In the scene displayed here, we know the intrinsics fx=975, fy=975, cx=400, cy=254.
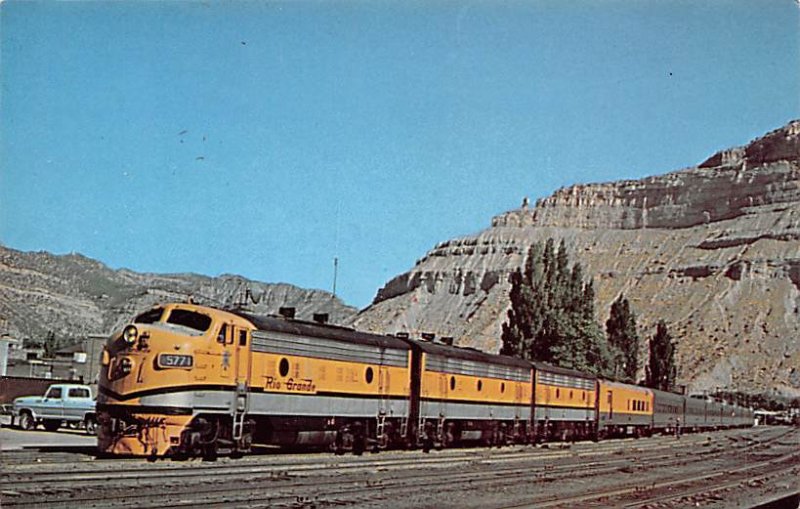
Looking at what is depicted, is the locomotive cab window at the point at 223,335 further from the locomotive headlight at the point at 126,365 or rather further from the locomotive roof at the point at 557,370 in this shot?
the locomotive roof at the point at 557,370

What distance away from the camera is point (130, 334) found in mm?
23328

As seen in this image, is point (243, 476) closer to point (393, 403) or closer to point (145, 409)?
point (145, 409)

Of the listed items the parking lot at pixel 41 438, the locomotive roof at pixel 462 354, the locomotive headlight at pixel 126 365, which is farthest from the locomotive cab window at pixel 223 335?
the locomotive roof at pixel 462 354

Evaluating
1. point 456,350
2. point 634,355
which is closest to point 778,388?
point 634,355

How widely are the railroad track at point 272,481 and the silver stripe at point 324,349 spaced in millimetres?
2983

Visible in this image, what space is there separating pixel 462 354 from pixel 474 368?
1130mm

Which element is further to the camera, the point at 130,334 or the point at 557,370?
the point at 557,370

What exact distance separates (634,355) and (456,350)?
2352 inches

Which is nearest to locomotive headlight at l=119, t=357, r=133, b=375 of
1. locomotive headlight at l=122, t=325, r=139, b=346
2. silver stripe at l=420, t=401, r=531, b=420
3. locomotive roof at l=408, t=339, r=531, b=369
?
locomotive headlight at l=122, t=325, r=139, b=346

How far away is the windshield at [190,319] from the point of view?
2416cm

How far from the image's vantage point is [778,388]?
6373 inches

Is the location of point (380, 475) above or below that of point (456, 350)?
below

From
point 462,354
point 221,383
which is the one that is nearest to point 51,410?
point 462,354

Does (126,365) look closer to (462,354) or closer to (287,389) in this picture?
(287,389)
